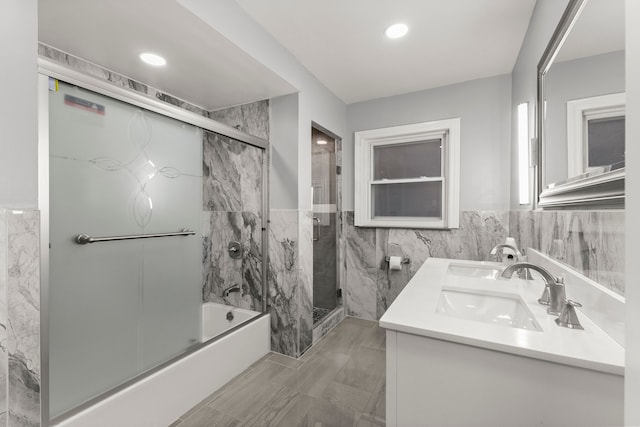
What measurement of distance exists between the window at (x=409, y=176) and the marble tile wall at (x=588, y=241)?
104cm

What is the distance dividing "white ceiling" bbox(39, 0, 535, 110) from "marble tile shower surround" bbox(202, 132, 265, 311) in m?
0.52

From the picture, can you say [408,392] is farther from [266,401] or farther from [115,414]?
[115,414]

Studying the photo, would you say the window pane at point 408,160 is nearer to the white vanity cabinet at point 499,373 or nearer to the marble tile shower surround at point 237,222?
the marble tile shower surround at point 237,222

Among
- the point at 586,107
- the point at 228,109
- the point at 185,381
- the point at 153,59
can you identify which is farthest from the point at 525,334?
the point at 228,109

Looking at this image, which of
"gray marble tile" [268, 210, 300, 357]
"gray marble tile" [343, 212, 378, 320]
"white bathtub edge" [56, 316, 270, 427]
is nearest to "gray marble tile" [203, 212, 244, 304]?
"gray marble tile" [268, 210, 300, 357]

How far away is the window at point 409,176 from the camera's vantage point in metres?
2.55

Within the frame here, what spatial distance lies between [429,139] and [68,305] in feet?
9.27

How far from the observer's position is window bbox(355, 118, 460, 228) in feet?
8.36

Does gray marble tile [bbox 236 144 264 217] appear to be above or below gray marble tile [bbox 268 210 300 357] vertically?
above

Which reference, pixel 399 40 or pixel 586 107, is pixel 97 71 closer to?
pixel 399 40

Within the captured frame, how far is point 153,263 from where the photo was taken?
5.68ft

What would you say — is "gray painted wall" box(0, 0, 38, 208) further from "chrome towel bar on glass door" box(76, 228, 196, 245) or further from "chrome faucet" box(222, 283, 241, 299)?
"chrome faucet" box(222, 283, 241, 299)

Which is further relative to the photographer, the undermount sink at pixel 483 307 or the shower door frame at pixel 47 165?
the undermount sink at pixel 483 307

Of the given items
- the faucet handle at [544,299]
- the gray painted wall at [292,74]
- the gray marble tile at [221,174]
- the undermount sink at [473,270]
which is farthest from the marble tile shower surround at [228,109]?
the faucet handle at [544,299]
